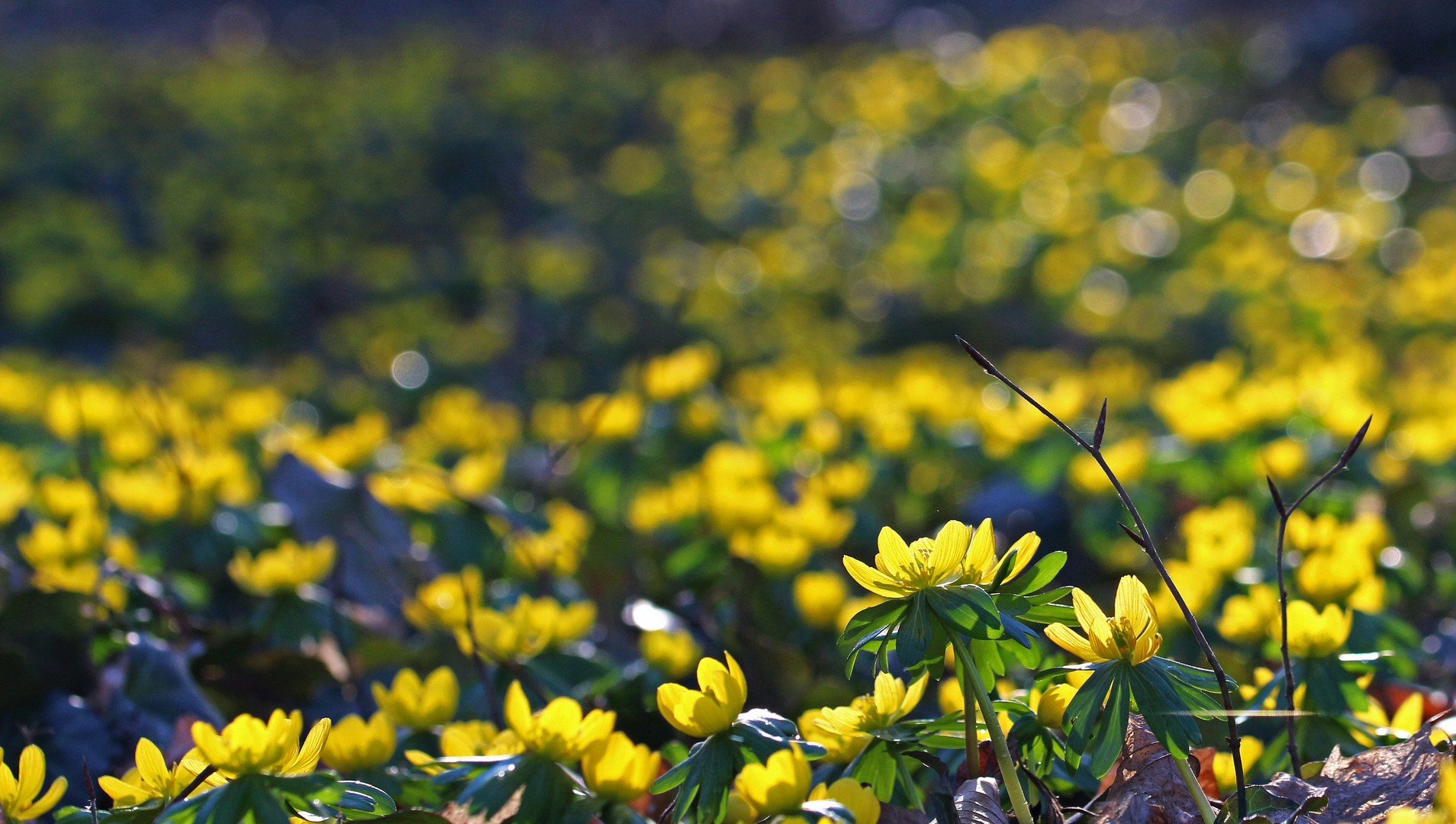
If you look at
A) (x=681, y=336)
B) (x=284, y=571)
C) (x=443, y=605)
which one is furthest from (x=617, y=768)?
(x=681, y=336)

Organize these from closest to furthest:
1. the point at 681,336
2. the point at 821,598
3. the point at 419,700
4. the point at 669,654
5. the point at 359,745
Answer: the point at 359,745
the point at 419,700
the point at 669,654
the point at 821,598
the point at 681,336

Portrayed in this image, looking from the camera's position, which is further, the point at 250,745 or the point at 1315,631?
the point at 1315,631

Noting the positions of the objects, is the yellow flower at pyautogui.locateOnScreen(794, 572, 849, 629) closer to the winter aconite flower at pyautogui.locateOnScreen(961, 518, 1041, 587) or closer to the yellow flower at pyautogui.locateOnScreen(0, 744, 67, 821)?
the winter aconite flower at pyautogui.locateOnScreen(961, 518, 1041, 587)

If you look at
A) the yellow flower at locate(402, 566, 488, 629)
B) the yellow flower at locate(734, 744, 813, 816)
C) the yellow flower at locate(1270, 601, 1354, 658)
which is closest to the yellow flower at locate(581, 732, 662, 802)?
the yellow flower at locate(734, 744, 813, 816)

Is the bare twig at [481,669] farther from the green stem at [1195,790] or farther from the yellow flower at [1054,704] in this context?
the green stem at [1195,790]

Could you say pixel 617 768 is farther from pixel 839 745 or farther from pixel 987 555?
pixel 987 555

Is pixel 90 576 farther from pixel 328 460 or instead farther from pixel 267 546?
pixel 328 460

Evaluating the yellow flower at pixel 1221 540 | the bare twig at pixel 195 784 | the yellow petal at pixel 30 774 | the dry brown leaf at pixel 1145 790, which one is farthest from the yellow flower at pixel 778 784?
the yellow flower at pixel 1221 540

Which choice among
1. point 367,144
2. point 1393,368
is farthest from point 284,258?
point 1393,368
